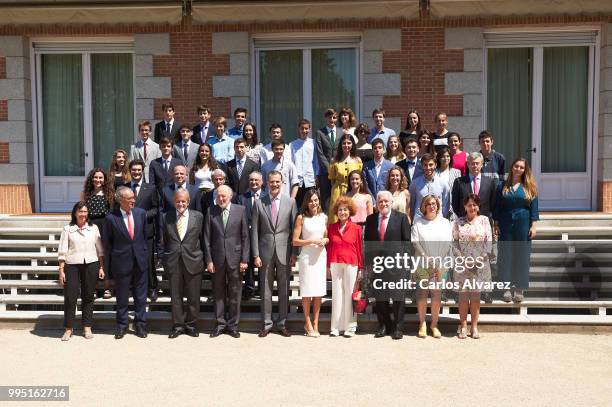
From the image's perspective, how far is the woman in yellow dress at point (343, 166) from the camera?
8719 millimetres

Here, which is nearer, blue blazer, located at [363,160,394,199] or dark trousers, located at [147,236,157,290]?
dark trousers, located at [147,236,157,290]

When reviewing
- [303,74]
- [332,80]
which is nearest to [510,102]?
[332,80]

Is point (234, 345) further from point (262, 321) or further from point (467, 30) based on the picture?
point (467, 30)

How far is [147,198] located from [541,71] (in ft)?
23.8

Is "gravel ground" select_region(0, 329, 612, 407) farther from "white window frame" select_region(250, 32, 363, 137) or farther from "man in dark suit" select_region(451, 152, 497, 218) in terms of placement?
"white window frame" select_region(250, 32, 363, 137)

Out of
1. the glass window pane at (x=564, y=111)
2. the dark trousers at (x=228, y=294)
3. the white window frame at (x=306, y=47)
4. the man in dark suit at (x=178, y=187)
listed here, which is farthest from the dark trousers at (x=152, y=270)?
the glass window pane at (x=564, y=111)

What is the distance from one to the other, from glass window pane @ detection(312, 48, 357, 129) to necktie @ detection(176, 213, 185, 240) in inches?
183

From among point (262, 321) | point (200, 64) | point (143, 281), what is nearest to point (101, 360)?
point (143, 281)

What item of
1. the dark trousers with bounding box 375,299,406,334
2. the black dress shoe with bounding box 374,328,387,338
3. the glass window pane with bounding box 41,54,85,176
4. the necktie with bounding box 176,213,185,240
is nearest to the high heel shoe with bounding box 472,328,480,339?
the dark trousers with bounding box 375,299,406,334

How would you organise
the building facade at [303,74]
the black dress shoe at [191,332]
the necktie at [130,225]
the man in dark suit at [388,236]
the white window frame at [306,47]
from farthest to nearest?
the white window frame at [306,47] < the building facade at [303,74] < the necktie at [130,225] < the black dress shoe at [191,332] < the man in dark suit at [388,236]

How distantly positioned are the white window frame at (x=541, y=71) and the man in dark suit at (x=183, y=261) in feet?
20.1

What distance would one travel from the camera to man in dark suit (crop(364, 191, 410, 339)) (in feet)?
26.0

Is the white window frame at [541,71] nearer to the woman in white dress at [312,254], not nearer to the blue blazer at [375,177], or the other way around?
the blue blazer at [375,177]

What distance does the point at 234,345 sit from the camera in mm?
7602
